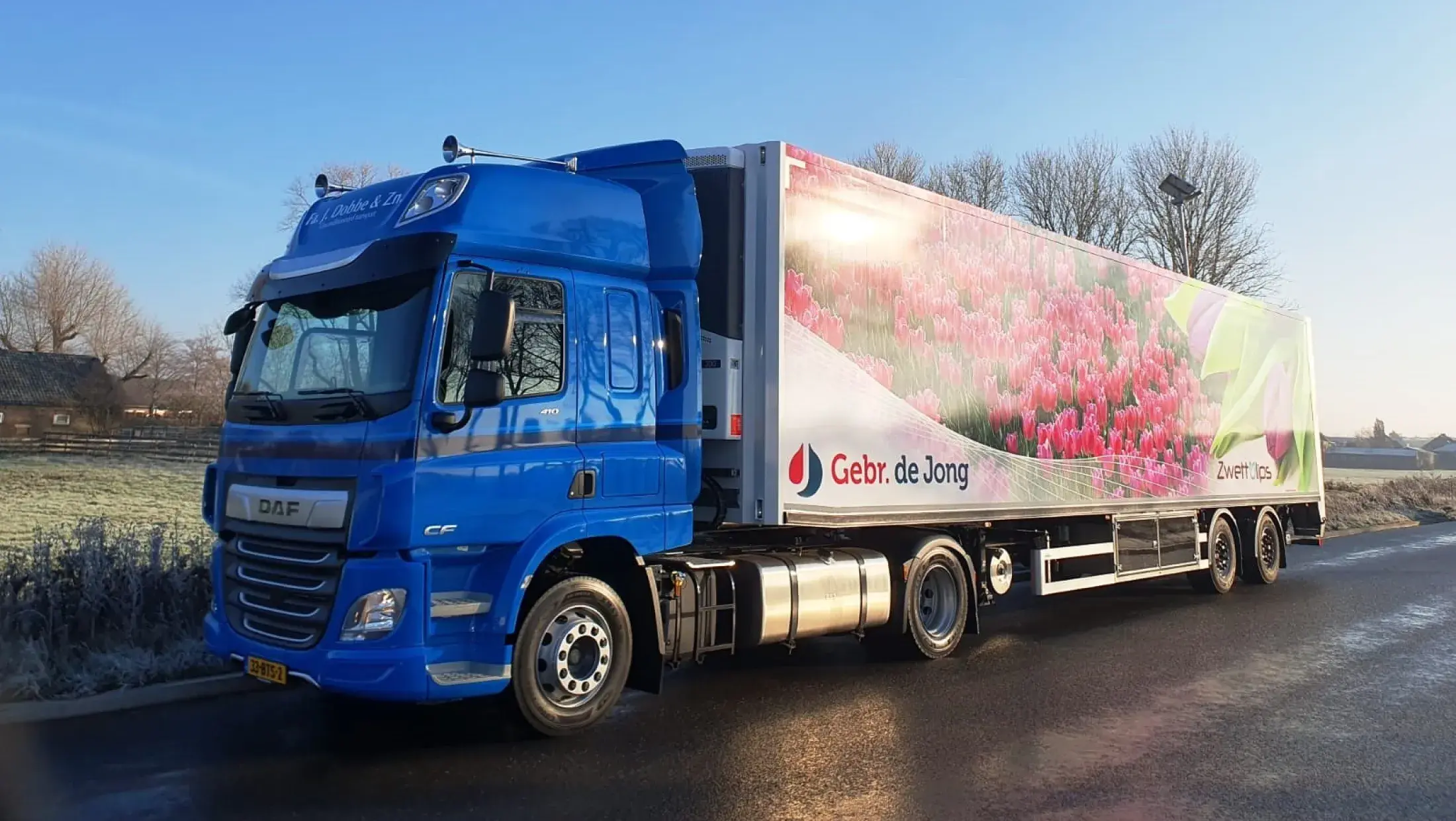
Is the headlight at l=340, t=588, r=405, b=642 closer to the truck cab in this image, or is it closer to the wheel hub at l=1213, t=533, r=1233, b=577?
the truck cab

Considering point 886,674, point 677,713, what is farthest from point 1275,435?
point 677,713

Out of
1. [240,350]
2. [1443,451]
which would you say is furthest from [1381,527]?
[1443,451]

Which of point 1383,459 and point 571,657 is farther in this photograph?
point 1383,459

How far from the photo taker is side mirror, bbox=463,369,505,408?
5.50 meters

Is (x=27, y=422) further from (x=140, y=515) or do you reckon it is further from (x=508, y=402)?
(x=508, y=402)

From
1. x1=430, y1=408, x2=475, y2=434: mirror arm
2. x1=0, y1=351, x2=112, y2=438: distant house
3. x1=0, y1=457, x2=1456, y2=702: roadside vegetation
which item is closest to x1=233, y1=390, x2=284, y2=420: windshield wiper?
x1=430, y1=408, x2=475, y2=434: mirror arm

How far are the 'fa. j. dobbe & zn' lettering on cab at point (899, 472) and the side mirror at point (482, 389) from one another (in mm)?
2892

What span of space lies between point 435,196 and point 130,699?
389 cm

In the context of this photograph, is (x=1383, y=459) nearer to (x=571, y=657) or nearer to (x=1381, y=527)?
(x=1381, y=527)

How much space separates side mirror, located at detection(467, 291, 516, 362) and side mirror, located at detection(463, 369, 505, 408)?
12 centimetres

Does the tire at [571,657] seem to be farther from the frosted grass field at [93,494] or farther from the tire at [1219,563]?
the tire at [1219,563]

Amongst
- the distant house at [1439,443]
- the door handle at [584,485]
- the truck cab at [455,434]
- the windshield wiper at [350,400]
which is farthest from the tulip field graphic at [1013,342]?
the distant house at [1439,443]

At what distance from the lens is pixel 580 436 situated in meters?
6.14

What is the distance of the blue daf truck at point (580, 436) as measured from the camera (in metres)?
5.47
